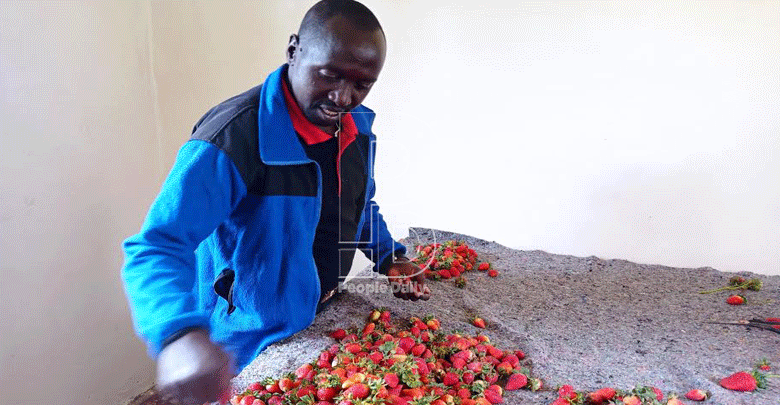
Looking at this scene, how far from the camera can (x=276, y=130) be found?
3.55 ft

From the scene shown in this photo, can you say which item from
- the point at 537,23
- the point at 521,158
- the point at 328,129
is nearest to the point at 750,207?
the point at 521,158

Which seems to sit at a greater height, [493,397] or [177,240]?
[177,240]

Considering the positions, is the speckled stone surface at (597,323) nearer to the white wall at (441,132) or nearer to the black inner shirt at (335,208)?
the black inner shirt at (335,208)

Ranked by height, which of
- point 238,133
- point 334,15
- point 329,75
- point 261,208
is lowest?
point 261,208

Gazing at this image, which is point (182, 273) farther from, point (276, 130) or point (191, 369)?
point (276, 130)

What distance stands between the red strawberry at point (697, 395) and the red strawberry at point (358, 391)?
24.7 inches

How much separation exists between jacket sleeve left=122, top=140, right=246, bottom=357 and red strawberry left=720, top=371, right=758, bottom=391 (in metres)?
0.99

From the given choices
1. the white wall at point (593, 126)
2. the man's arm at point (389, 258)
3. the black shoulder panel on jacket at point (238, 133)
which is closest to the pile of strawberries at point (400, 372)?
the man's arm at point (389, 258)

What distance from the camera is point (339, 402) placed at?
36.4 inches

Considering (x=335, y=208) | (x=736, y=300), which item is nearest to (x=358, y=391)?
(x=335, y=208)

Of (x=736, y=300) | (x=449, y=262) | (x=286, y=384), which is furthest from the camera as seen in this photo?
(x=449, y=262)

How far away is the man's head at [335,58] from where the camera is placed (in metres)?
1.05

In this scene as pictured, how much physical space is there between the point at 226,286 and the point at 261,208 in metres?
0.20

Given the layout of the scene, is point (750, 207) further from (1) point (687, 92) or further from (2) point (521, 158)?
(2) point (521, 158)
